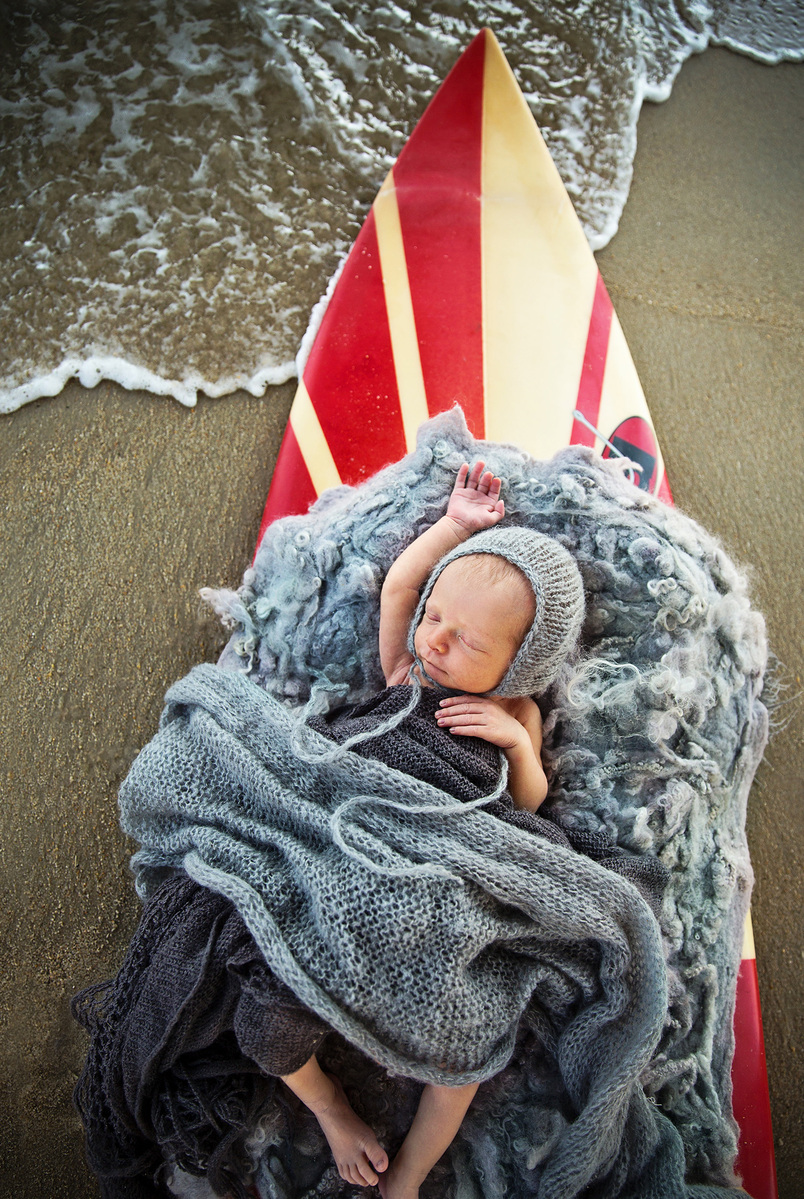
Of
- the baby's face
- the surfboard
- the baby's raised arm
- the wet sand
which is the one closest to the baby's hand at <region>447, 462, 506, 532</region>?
the baby's raised arm

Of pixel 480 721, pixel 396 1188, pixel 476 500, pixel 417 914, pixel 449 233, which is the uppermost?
pixel 449 233

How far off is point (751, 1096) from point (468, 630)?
34.2 inches

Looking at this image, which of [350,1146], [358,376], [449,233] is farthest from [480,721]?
[449,233]

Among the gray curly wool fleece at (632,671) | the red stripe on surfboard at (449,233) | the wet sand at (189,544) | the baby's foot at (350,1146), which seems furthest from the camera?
the red stripe on surfboard at (449,233)

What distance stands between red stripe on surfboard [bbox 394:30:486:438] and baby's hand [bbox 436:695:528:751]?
574 mm

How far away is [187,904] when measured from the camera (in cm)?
94

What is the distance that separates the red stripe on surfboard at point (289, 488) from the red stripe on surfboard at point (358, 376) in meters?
0.07

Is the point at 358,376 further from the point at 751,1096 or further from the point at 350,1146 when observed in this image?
the point at 751,1096

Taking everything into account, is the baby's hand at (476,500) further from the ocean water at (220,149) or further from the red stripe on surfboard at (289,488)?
the ocean water at (220,149)

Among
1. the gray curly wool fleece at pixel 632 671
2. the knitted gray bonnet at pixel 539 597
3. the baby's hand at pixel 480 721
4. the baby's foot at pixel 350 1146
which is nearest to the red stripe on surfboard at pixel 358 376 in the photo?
the gray curly wool fleece at pixel 632 671

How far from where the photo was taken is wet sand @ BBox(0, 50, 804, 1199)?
4.14ft

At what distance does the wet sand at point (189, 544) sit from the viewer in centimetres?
126

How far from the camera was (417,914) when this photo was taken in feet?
2.77

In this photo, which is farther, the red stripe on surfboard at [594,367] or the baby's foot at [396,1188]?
the red stripe on surfboard at [594,367]
